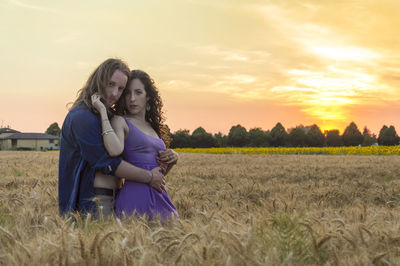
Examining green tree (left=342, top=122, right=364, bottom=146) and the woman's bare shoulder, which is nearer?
the woman's bare shoulder

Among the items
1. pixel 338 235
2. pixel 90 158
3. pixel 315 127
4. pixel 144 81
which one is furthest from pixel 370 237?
pixel 315 127

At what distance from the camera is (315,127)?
63.6 m

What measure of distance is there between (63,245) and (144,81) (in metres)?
2.50

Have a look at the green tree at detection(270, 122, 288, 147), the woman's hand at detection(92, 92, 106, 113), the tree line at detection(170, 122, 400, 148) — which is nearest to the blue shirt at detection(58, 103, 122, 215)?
the woman's hand at detection(92, 92, 106, 113)

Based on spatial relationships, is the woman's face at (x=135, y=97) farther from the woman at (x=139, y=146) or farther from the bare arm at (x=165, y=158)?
the bare arm at (x=165, y=158)

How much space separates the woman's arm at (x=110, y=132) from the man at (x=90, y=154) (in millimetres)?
78

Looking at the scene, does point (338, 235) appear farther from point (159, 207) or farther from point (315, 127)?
point (315, 127)

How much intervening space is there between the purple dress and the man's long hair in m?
0.41

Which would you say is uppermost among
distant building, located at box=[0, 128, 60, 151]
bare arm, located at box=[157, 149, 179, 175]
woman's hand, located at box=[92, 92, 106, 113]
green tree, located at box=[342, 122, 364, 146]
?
green tree, located at box=[342, 122, 364, 146]

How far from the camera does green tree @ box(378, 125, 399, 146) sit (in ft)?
229

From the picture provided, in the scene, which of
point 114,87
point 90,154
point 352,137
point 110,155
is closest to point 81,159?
point 90,154

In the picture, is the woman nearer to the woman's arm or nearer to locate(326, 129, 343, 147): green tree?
the woman's arm

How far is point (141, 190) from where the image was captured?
3.65 metres

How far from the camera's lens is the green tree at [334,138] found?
66.2 m
